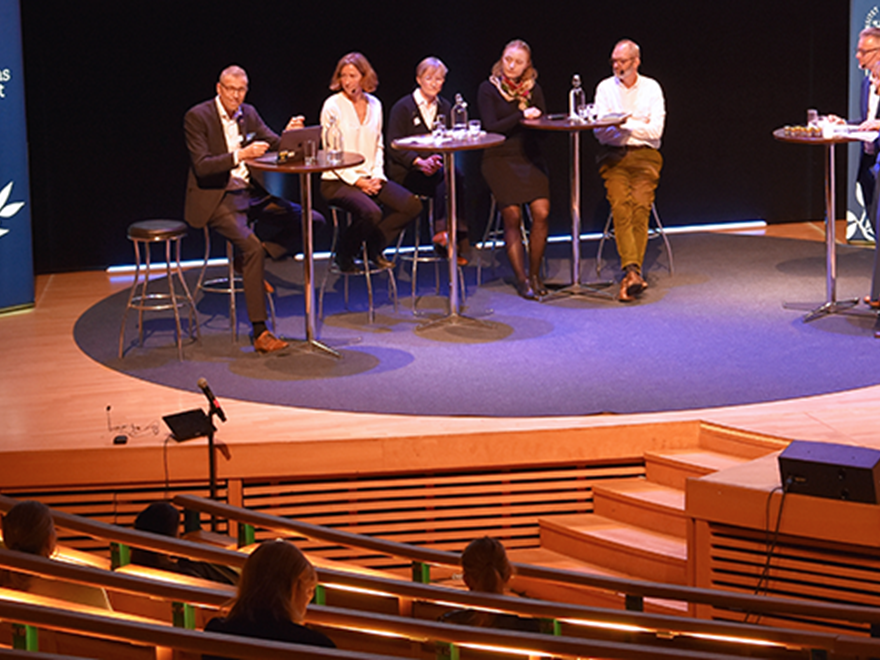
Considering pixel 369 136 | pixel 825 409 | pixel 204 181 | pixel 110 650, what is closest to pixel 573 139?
pixel 369 136

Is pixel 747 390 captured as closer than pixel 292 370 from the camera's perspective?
Yes

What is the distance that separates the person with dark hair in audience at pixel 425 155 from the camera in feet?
23.1

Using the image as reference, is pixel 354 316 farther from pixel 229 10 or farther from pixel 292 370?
pixel 229 10

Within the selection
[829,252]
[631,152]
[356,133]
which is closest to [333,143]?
[356,133]

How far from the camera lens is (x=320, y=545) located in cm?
510

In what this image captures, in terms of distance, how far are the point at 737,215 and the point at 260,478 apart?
5.65m

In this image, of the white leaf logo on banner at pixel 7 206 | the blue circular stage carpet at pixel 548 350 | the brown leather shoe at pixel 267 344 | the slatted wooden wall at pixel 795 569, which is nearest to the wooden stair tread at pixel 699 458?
the blue circular stage carpet at pixel 548 350

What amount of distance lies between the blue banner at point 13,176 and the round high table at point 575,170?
2.81 m

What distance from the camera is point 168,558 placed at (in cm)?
404

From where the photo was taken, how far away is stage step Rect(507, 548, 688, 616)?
4582 mm

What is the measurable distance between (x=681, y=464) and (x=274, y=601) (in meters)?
2.55

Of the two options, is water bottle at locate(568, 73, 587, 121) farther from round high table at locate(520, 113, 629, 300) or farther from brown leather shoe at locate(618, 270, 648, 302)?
brown leather shoe at locate(618, 270, 648, 302)

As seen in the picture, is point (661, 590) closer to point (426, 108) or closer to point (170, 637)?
point (170, 637)

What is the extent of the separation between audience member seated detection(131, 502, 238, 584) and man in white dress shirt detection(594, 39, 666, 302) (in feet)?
12.6
